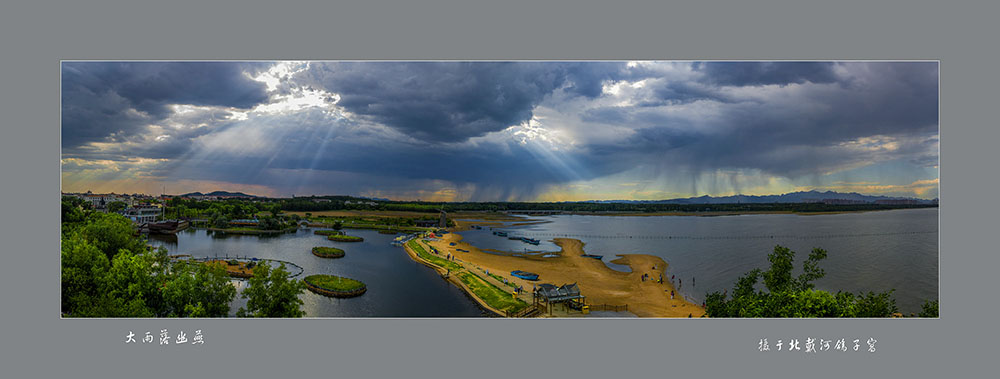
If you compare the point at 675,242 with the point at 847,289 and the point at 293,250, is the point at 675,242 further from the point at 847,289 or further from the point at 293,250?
the point at 293,250

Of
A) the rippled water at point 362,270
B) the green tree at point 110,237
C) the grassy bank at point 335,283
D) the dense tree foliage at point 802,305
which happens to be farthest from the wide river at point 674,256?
the dense tree foliage at point 802,305

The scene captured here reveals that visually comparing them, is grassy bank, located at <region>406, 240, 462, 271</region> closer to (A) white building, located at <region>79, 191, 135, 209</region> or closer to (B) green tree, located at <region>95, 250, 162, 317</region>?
(B) green tree, located at <region>95, 250, 162, 317</region>

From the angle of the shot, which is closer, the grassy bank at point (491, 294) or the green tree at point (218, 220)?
Result: the grassy bank at point (491, 294)

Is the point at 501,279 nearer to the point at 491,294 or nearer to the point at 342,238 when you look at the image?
the point at 491,294

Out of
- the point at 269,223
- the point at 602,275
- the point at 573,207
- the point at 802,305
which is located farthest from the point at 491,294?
the point at 573,207

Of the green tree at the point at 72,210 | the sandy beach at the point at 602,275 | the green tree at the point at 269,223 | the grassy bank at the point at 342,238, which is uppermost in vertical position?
the green tree at the point at 72,210

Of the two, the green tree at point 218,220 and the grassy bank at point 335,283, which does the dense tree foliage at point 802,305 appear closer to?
the grassy bank at point 335,283

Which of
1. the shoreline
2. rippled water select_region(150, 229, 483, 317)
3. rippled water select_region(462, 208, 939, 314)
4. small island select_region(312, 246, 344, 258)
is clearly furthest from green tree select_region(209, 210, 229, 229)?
rippled water select_region(462, 208, 939, 314)
